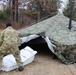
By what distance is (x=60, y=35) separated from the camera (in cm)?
912

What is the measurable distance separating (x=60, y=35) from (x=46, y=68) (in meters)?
1.69

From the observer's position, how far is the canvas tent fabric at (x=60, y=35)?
846cm

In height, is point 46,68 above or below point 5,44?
below

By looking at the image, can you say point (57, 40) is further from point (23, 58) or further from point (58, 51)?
point (23, 58)

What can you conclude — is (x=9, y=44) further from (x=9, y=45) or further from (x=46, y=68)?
(x=46, y=68)

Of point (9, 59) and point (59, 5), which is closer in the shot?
point (9, 59)

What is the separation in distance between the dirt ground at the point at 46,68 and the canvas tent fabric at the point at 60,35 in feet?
1.22

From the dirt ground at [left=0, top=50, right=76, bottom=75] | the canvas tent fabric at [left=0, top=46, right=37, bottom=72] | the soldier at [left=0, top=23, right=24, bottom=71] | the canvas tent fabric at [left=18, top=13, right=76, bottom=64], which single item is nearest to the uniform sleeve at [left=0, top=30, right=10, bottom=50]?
the soldier at [left=0, top=23, right=24, bottom=71]

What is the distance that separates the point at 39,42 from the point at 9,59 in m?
2.31

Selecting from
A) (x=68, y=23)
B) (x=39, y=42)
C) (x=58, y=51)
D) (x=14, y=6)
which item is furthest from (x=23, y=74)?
(x=14, y=6)

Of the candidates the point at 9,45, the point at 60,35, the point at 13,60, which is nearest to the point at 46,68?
the point at 13,60

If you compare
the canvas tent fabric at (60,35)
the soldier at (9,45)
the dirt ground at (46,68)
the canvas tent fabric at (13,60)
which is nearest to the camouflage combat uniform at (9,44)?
the soldier at (9,45)

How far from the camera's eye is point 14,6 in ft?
72.6

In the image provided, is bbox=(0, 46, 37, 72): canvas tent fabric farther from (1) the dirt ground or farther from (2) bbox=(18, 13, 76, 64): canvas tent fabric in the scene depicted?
(2) bbox=(18, 13, 76, 64): canvas tent fabric
